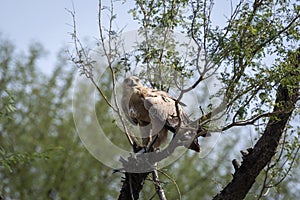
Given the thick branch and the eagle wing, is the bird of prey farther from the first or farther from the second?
the thick branch

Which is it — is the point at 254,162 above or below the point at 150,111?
below

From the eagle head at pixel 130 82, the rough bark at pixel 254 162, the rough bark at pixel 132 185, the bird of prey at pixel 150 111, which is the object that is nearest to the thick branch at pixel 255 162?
the rough bark at pixel 254 162

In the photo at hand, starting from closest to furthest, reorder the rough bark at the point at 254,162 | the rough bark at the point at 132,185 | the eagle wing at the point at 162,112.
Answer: the rough bark at the point at 132,185, the eagle wing at the point at 162,112, the rough bark at the point at 254,162

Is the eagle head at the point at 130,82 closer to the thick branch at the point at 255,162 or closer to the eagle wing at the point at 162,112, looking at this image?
the eagle wing at the point at 162,112

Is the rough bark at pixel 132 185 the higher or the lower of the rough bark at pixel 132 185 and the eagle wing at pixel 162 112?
the lower

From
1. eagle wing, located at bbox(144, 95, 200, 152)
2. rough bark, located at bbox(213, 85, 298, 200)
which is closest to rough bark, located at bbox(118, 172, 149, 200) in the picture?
eagle wing, located at bbox(144, 95, 200, 152)

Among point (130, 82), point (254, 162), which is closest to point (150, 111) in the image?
point (130, 82)

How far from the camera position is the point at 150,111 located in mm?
5297

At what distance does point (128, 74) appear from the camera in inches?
211

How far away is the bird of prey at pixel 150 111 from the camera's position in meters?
5.15

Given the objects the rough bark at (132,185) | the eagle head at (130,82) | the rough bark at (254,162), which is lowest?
the rough bark at (132,185)

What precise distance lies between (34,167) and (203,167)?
11.9 ft

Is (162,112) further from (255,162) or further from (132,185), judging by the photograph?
(255,162)

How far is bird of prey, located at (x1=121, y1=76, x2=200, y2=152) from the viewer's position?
5152 millimetres
